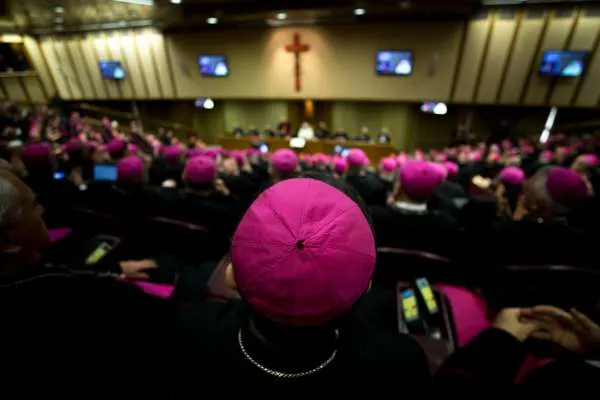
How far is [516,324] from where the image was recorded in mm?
1097

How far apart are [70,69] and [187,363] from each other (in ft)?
58.2

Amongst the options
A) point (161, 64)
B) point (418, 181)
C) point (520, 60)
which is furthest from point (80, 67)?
point (520, 60)

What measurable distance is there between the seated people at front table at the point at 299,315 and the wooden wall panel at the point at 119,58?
1503cm

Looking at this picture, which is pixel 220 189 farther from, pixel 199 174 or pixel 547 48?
pixel 547 48

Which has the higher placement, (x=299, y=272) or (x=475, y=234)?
(x=299, y=272)

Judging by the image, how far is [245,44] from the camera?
1084 cm

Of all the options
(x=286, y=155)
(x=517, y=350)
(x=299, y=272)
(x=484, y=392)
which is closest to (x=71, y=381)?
(x=299, y=272)

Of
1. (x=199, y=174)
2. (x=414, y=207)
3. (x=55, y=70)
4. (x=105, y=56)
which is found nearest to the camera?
(x=414, y=207)

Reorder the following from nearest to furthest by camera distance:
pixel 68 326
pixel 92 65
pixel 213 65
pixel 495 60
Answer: pixel 68 326, pixel 495 60, pixel 213 65, pixel 92 65

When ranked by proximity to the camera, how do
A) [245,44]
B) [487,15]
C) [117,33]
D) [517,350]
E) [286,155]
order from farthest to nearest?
[117,33] → [245,44] → [487,15] → [286,155] → [517,350]

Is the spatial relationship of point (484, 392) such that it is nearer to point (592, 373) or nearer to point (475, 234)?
point (592, 373)

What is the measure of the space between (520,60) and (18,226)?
12191 millimetres

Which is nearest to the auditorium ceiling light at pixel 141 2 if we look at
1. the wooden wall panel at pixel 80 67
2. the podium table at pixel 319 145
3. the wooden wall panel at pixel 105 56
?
the podium table at pixel 319 145

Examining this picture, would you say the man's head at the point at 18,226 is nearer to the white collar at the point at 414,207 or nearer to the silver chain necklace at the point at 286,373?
the silver chain necklace at the point at 286,373
